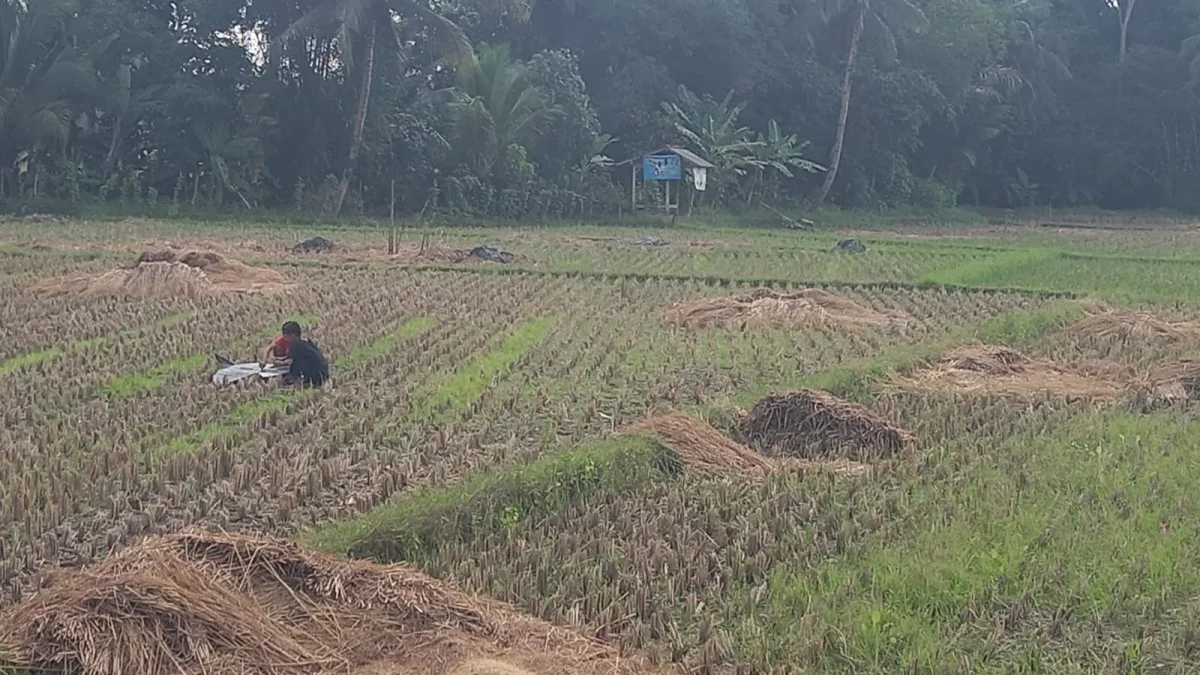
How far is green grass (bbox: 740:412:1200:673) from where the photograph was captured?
13.5 ft

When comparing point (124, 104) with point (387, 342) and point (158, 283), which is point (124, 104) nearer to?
point (158, 283)

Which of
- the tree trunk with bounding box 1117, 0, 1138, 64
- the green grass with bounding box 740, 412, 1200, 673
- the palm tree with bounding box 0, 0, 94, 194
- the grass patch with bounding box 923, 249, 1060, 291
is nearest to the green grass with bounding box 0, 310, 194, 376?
the green grass with bounding box 740, 412, 1200, 673

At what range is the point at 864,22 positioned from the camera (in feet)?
109

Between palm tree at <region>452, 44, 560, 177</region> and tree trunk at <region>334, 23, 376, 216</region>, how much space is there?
6.98 ft

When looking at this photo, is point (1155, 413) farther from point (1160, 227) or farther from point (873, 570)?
point (1160, 227)

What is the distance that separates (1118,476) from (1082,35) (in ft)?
134

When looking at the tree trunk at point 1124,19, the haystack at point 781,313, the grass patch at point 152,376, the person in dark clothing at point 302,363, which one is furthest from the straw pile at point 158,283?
the tree trunk at point 1124,19

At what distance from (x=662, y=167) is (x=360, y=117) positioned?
732 centimetres

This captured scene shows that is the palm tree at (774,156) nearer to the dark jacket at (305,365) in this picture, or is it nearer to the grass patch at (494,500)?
the dark jacket at (305,365)

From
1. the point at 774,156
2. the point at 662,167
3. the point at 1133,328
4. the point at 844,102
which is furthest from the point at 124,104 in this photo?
the point at 1133,328

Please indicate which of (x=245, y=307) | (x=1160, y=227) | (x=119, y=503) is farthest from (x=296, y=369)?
(x=1160, y=227)

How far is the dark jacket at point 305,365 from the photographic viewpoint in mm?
8375

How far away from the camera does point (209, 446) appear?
6598 mm

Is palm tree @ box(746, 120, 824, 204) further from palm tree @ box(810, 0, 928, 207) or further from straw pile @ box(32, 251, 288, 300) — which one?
straw pile @ box(32, 251, 288, 300)
